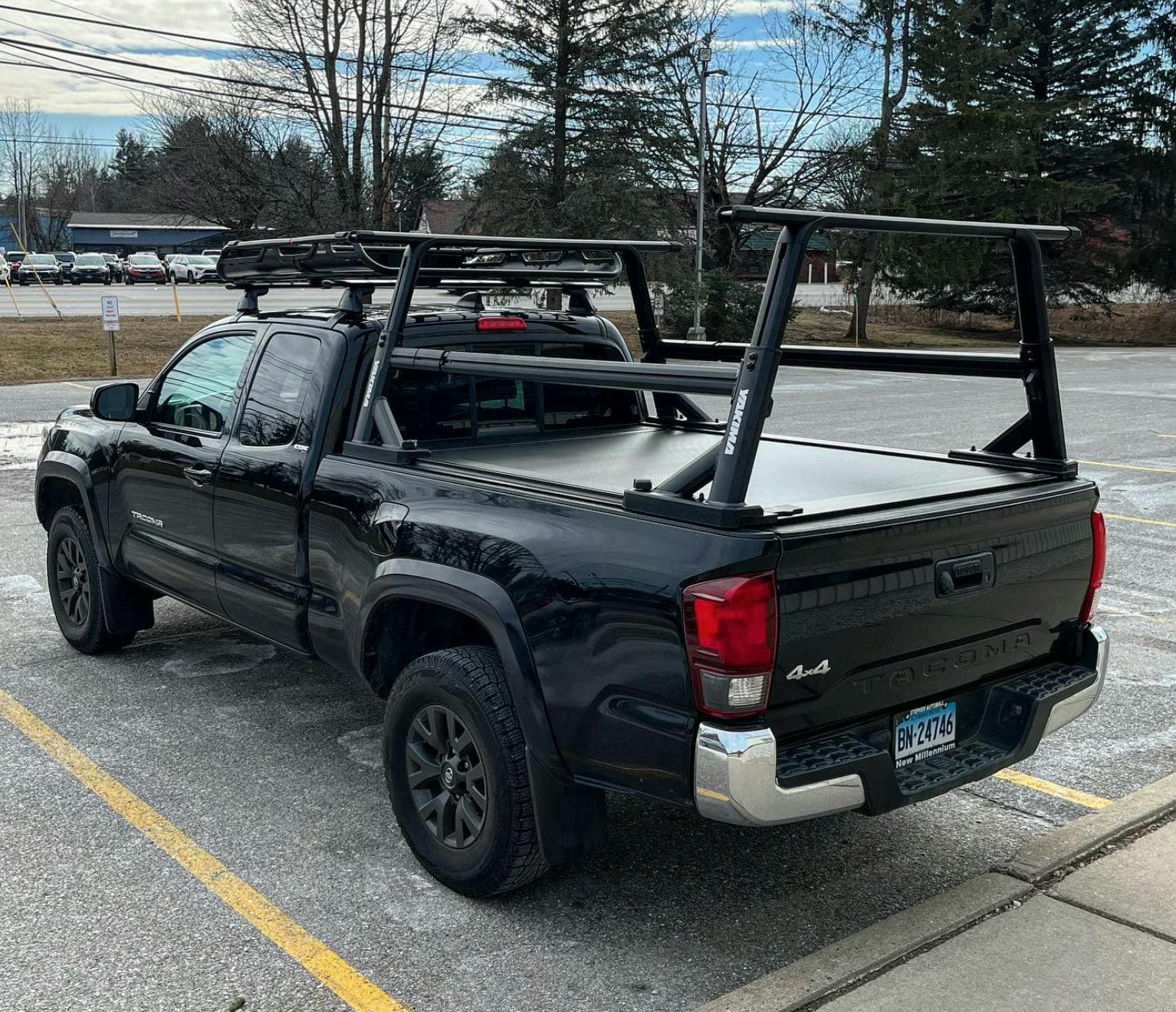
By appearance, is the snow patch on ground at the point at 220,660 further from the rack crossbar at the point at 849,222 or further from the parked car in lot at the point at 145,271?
the parked car in lot at the point at 145,271

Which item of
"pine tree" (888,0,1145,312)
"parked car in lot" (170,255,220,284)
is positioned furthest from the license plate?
"parked car in lot" (170,255,220,284)

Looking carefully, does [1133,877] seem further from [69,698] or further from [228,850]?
[69,698]

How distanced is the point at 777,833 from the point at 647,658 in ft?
4.66

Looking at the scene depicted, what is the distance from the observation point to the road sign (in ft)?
65.9

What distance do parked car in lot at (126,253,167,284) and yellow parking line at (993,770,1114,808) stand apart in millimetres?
65299

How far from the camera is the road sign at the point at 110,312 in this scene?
20078mm

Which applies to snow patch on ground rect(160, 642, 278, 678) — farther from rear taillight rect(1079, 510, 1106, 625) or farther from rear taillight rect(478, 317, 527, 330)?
rear taillight rect(1079, 510, 1106, 625)

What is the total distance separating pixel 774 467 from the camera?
4.59 metres

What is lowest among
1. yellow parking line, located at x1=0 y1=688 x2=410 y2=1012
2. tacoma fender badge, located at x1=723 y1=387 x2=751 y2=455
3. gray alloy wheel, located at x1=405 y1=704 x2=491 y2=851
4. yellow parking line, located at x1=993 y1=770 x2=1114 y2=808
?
yellow parking line, located at x1=993 y1=770 x2=1114 y2=808

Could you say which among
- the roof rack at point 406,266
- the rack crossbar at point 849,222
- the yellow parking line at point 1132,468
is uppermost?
the rack crossbar at point 849,222

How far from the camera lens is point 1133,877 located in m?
3.88

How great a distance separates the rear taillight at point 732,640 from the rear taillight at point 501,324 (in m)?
2.16

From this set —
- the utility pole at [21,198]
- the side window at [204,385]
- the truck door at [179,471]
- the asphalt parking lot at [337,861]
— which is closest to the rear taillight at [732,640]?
the asphalt parking lot at [337,861]

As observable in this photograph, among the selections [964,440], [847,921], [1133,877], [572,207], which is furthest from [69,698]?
[572,207]
